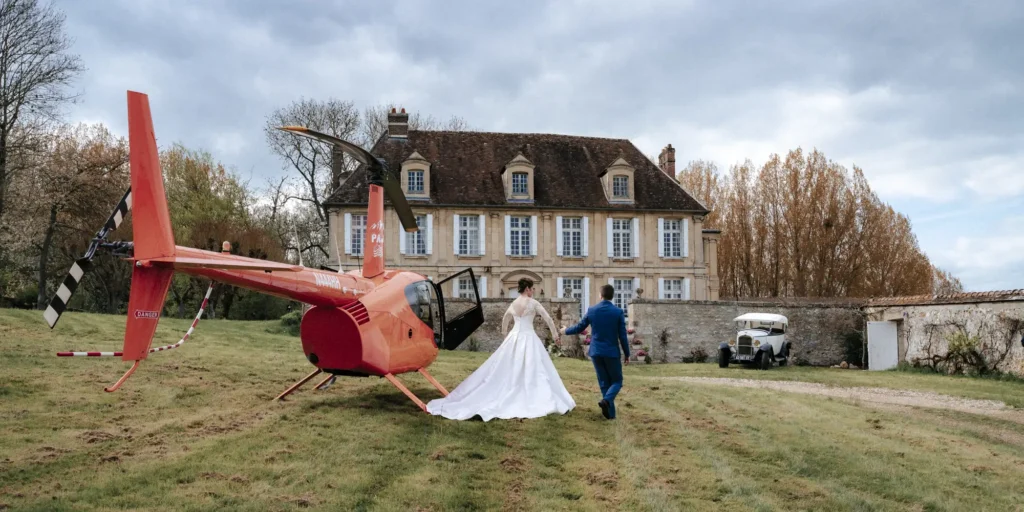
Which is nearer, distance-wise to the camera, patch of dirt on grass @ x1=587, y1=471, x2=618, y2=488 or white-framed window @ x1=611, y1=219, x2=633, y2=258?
patch of dirt on grass @ x1=587, y1=471, x2=618, y2=488

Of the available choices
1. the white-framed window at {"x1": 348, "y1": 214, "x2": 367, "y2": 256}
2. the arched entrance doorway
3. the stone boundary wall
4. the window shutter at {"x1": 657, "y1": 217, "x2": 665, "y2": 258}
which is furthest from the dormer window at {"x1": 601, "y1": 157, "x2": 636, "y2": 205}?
the white-framed window at {"x1": 348, "y1": 214, "x2": 367, "y2": 256}

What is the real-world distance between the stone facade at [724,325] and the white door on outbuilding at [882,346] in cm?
215

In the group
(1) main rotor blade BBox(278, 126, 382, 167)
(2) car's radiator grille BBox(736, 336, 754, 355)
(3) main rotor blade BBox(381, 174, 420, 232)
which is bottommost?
(2) car's radiator grille BBox(736, 336, 754, 355)

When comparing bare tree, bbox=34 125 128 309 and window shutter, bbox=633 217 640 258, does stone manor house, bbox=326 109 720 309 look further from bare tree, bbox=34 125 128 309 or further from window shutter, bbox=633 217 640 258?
bare tree, bbox=34 125 128 309

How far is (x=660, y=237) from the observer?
110ft

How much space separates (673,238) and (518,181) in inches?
293

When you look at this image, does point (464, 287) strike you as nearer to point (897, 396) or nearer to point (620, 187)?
point (620, 187)

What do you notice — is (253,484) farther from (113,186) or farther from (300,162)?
(300,162)

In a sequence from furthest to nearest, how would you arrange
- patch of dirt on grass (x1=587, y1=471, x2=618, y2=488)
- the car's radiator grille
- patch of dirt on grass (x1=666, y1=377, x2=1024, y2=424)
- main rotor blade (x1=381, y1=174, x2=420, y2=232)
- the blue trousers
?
the car's radiator grille, patch of dirt on grass (x1=666, y1=377, x2=1024, y2=424), main rotor blade (x1=381, y1=174, x2=420, y2=232), the blue trousers, patch of dirt on grass (x1=587, y1=471, x2=618, y2=488)

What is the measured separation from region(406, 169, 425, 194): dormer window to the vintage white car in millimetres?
14591

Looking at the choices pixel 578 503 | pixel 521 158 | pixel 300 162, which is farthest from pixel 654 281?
pixel 578 503

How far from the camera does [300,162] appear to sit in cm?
4284

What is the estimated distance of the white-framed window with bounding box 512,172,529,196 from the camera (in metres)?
32.8

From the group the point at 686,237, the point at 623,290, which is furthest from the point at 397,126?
the point at 686,237
